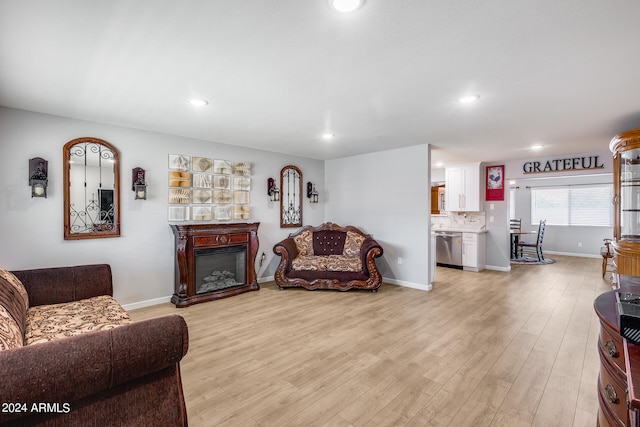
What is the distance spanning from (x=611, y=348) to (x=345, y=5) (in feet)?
6.67

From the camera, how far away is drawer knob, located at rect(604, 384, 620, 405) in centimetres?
121

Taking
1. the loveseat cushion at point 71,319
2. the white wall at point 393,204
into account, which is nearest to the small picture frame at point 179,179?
the loveseat cushion at point 71,319

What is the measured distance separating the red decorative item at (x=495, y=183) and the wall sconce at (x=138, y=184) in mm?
6746

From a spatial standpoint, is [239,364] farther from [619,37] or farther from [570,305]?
[570,305]

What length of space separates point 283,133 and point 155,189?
1.98 metres

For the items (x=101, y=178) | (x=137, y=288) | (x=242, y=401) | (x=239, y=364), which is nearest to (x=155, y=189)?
(x=101, y=178)

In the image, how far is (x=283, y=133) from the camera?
13.8 feet

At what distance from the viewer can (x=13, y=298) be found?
2.06 metres

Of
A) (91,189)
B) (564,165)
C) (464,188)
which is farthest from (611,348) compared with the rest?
(564,165)

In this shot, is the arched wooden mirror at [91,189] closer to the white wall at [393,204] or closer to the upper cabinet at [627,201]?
the white wall at [393,204]

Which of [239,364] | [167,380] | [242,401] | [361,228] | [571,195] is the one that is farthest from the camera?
[571,195]

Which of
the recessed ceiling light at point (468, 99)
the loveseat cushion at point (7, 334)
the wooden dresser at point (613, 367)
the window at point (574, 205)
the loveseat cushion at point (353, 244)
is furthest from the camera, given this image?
the window at point (574, 205)

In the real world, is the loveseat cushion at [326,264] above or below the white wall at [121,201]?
below

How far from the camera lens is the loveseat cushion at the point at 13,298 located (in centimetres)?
184
